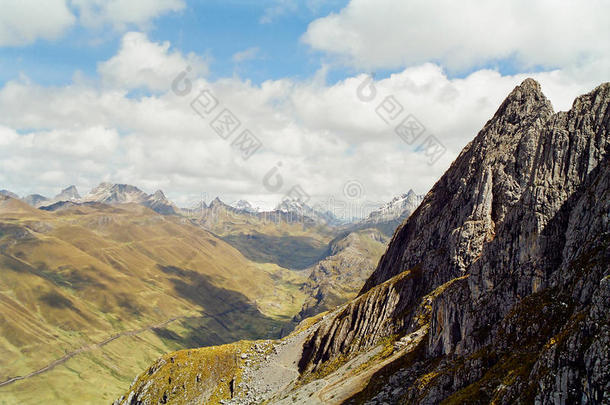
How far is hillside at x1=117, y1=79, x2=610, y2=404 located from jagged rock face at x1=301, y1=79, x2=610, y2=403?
0.17 meters

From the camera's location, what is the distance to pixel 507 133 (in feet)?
328

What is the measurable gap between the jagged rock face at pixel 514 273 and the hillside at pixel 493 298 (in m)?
0.17

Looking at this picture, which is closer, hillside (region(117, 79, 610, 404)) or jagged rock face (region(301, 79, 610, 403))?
jagged rock face (region(301, 79, 610, 403))

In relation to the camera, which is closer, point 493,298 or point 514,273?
point 493,298

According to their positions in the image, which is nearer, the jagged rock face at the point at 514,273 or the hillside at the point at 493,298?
the jagged rock face at the point at 514,273

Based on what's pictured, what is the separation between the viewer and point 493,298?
2213 inches

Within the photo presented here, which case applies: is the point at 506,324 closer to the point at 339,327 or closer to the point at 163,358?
the point at 339,327

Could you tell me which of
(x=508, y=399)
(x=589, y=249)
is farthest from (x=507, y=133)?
(x=508, y=399)

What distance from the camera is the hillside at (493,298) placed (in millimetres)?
35784

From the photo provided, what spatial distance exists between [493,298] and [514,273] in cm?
494

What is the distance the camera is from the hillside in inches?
1409

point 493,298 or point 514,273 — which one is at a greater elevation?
point 514,273

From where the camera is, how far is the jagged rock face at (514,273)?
3269cm

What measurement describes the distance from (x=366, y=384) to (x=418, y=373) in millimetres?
13351
